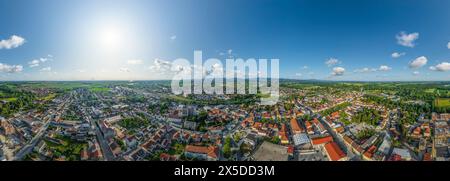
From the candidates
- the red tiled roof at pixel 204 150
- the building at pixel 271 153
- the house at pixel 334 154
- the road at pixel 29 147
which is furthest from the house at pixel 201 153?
the road at pixel 29 147

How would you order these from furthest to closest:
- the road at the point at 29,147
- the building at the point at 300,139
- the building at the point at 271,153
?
the building at the point at 300,139 < the road at the point at 29,147 < the building at the point at 271,153

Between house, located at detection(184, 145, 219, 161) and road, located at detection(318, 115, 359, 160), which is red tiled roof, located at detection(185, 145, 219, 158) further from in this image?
road, located at detection(318, 115, 359, 160)

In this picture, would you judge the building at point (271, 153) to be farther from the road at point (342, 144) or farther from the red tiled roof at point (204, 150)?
the road at point (342, 144)

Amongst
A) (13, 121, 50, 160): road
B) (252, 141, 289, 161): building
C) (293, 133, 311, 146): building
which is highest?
(293, 133, 311, 146): building

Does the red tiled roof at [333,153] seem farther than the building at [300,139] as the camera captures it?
No

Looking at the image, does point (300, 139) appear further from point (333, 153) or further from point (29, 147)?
point (29, 147)

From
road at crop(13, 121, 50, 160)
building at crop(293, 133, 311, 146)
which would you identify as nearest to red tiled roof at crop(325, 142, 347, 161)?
building at crop(293, 133, 311, 146)

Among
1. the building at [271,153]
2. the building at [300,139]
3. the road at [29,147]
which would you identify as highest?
the building at [300,139]

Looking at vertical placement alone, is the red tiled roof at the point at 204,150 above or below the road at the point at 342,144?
above

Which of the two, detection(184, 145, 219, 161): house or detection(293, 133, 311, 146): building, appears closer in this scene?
detection(184, 145, 219, 161): house
